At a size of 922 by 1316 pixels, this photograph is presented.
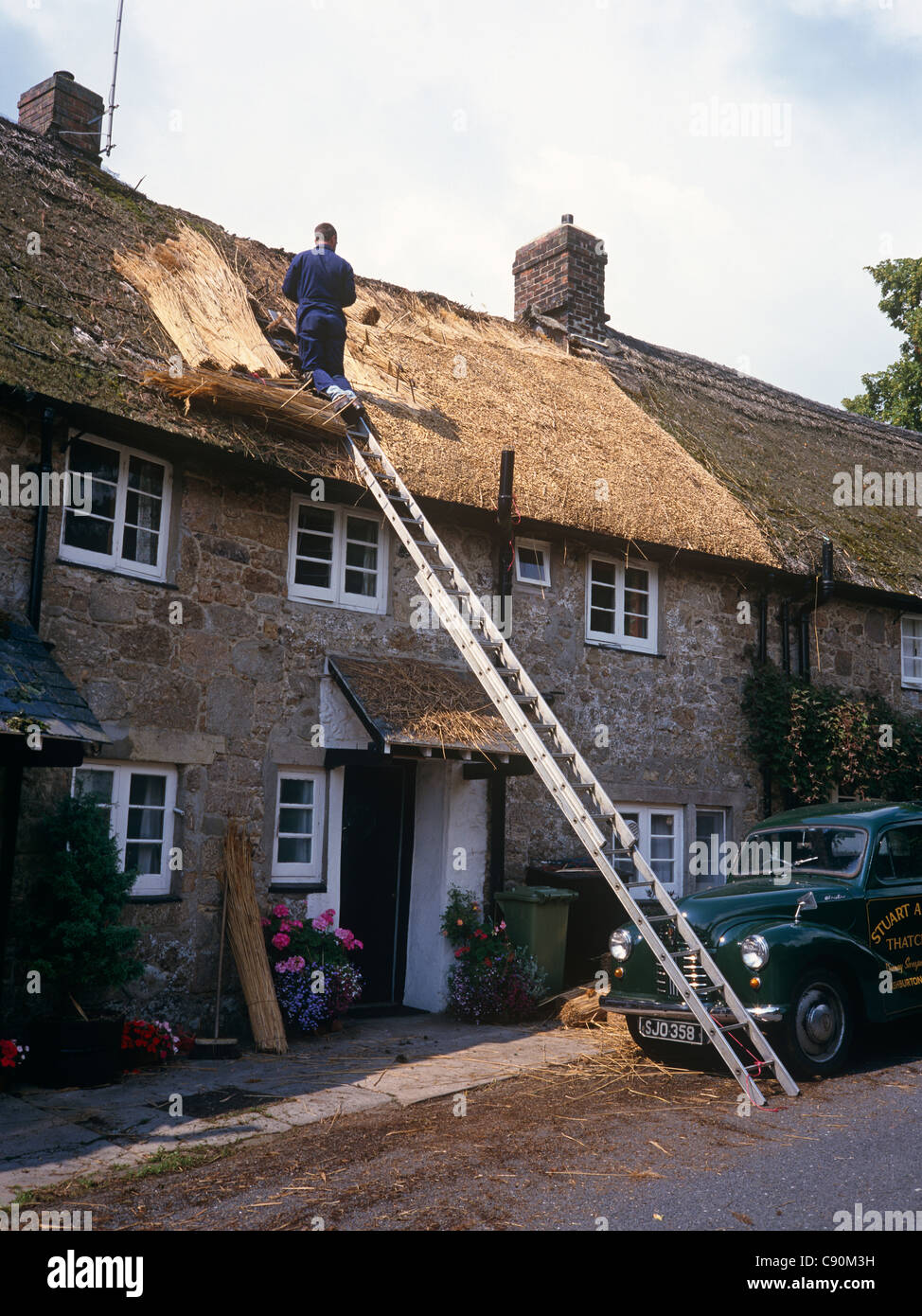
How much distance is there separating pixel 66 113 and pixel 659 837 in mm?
9659

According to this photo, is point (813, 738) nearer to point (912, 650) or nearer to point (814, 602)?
point (814, 602)

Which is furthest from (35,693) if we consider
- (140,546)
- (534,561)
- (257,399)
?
(534,561)

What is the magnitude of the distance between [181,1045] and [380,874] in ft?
8.43

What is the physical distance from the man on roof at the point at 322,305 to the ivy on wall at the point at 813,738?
5731 mm

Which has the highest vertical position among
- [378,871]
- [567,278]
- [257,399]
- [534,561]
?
[567,278]

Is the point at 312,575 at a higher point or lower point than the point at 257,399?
lower

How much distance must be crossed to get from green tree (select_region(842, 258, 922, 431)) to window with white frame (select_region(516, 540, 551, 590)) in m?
14.9

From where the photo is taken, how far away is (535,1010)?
30.5ft

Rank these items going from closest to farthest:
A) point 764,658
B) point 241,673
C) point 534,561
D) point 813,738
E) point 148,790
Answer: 1. point 148,790
2. point 241,673
3. point 534,561
4. point 813,738
5. point 764,658

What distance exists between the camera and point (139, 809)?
26.9ft

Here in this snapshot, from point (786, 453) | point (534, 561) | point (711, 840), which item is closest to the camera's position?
→ point (534, 561)

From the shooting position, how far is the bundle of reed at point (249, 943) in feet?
26.1

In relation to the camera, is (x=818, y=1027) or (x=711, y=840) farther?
(x=711, y=840)
